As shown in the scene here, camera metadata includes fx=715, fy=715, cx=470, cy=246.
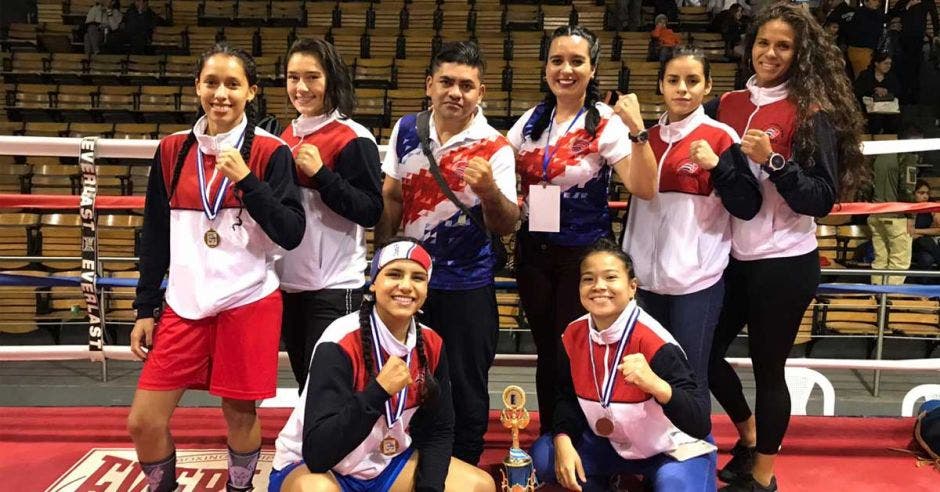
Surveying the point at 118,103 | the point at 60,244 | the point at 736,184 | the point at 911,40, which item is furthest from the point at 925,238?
the point at 118,103

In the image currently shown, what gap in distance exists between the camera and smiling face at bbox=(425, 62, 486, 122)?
1.95 meters

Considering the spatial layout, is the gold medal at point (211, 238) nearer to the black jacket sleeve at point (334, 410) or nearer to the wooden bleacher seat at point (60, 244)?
the black jacket sleeve at point (334, 410)

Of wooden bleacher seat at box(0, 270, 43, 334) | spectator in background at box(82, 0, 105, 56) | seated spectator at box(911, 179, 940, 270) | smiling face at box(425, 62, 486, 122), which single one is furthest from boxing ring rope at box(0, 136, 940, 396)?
spectator in background at box(82, 0, 105, 56)

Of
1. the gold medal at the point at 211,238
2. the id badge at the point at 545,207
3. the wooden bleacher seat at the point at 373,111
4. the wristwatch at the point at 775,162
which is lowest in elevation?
the gold medal at the point at 211,238

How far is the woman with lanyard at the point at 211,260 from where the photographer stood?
1.89m

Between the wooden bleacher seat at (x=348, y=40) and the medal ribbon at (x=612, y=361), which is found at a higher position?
the wooden bleacher seat at (x=348, y=40)

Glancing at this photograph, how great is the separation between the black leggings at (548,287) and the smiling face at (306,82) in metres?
0.73

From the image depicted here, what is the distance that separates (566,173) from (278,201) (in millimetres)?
813

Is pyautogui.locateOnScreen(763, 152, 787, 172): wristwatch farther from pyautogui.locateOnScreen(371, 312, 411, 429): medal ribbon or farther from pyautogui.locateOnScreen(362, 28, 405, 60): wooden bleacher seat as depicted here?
pyautogui.locateOnScreen(362, 28, 405, 60): wooden bleacher seat

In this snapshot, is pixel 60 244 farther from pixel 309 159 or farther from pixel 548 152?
pixel 548 152

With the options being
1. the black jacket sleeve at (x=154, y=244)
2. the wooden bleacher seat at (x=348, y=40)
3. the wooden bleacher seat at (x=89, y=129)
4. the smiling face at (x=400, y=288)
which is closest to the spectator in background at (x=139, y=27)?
the wooden bleacher seat at (x=89, y=129)

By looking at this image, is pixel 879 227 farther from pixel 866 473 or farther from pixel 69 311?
pixel 69 311

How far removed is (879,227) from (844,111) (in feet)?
15.5

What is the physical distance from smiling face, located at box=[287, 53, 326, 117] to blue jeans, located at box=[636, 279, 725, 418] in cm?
119
